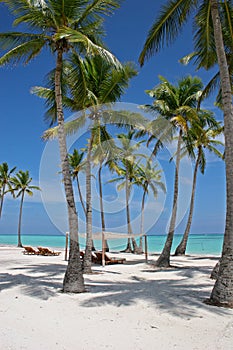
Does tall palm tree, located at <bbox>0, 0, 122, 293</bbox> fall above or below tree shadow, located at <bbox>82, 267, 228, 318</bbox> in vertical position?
above

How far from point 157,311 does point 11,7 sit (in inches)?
359

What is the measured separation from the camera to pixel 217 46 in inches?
328

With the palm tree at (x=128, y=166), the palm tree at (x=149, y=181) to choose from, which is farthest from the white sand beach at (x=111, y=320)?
the palm tree at (x=149, y=181)

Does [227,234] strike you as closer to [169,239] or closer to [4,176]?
[169,239]

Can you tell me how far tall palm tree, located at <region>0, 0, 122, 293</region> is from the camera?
28.6 ft

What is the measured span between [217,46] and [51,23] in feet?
15.7

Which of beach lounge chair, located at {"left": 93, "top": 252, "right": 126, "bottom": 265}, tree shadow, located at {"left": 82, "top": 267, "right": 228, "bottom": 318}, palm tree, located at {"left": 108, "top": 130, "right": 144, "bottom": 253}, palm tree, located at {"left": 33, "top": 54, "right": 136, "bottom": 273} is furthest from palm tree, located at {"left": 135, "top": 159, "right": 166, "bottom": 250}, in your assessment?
tree shadow, located at {"left": 82, "top": 267, "right": 228, "bottom": 318}

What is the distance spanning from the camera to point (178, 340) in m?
5.17

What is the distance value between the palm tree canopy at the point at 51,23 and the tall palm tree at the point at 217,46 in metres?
1.57

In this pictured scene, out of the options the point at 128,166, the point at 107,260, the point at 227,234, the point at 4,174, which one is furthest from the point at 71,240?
the point at 4,174

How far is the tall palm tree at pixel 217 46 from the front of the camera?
711cm

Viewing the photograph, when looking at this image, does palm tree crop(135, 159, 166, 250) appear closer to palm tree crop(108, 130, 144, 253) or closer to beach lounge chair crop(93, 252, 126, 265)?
palm tree crop(108, 130, 144, 253)

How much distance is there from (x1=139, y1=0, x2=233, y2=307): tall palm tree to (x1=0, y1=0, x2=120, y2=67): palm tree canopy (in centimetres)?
157

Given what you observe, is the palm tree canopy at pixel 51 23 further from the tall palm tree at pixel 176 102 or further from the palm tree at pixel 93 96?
the tall palm tree at pixel 176 102
